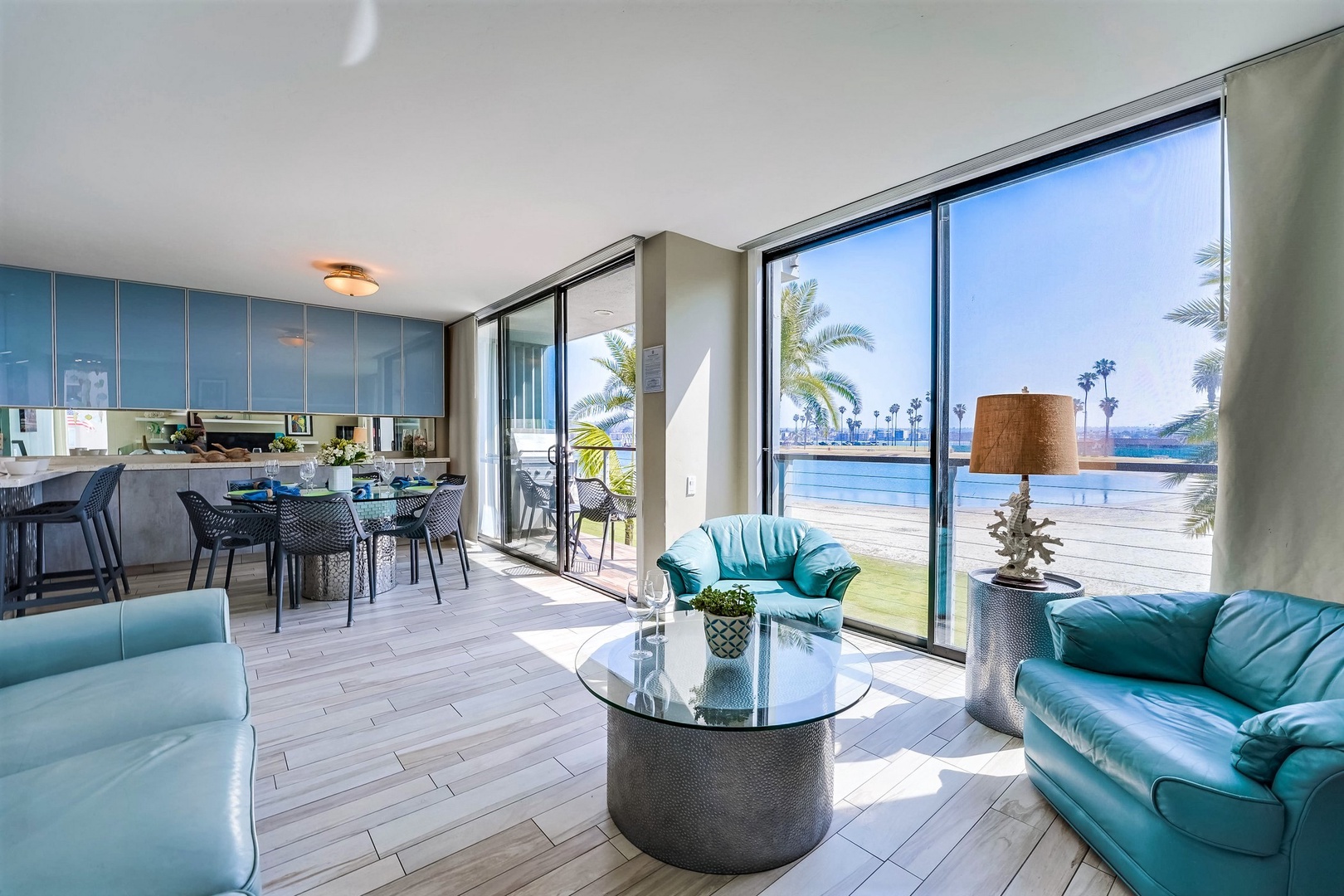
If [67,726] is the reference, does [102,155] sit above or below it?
above

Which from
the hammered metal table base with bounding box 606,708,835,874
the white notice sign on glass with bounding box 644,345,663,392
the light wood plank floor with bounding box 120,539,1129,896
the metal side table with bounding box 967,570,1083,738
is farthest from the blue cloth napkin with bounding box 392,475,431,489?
the metal side table with bounding box 967,570,1083,738

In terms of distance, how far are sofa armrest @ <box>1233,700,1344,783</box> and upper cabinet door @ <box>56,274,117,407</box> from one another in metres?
7.48

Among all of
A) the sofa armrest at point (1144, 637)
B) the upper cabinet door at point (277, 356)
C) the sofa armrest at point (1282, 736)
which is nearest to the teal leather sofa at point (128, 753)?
the sofa armrest at point (1282, 736)

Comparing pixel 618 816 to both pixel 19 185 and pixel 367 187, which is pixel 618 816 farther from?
pixel 19 185

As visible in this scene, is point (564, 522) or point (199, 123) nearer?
point (199, 123)

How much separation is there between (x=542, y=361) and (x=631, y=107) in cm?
335

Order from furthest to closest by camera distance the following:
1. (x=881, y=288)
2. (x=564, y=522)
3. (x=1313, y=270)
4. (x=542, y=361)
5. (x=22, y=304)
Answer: (x=542, y=361)
(x=564, y=522)
(x=22, y=304)
(x=881, y=288)
(x=1313, y=270)

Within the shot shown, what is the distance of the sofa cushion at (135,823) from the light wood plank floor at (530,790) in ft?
1.89

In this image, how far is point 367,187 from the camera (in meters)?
3.18

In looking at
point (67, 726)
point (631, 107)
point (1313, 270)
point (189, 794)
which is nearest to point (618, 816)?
point (189, 794)

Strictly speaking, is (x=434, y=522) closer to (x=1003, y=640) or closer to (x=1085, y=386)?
(x=1003, y=640)

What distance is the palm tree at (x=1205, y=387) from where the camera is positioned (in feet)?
7.48

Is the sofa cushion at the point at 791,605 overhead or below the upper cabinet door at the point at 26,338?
below

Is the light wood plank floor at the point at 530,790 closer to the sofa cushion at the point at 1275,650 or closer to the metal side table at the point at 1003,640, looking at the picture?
the metal side table at the point at 1003,640
